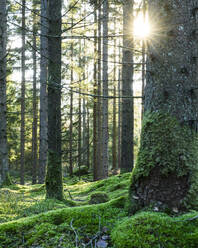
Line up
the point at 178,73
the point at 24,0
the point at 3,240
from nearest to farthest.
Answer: the point at 3,240
the point at 178,73
the point at 24,0

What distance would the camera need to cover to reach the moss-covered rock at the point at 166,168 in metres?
2.62

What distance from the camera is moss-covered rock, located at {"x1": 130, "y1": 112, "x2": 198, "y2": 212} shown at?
8.58 ft

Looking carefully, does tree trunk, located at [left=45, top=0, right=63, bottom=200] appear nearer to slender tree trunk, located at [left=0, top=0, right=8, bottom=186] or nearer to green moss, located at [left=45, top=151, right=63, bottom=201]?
green moss, located at [left=45, top=151, right=63, bottom=201]

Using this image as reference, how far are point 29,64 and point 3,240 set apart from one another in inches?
676

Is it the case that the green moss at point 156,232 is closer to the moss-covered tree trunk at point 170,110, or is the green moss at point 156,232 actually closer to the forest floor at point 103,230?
the forest floor at point 103,230

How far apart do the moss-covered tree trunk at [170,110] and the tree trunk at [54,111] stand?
2978 millimetres

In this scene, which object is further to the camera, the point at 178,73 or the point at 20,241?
the point at 178,73

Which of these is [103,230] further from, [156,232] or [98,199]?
[98,199]

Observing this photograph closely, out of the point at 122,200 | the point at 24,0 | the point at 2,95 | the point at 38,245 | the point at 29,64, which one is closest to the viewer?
the point at 38,245

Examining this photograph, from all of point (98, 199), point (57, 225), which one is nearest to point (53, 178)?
point (98, 199)

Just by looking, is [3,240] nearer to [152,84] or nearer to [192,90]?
[152,84]

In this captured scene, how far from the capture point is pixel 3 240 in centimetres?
262

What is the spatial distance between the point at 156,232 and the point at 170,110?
1.46 metres

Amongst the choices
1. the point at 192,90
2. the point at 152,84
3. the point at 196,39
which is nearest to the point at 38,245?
the point at 152,84
